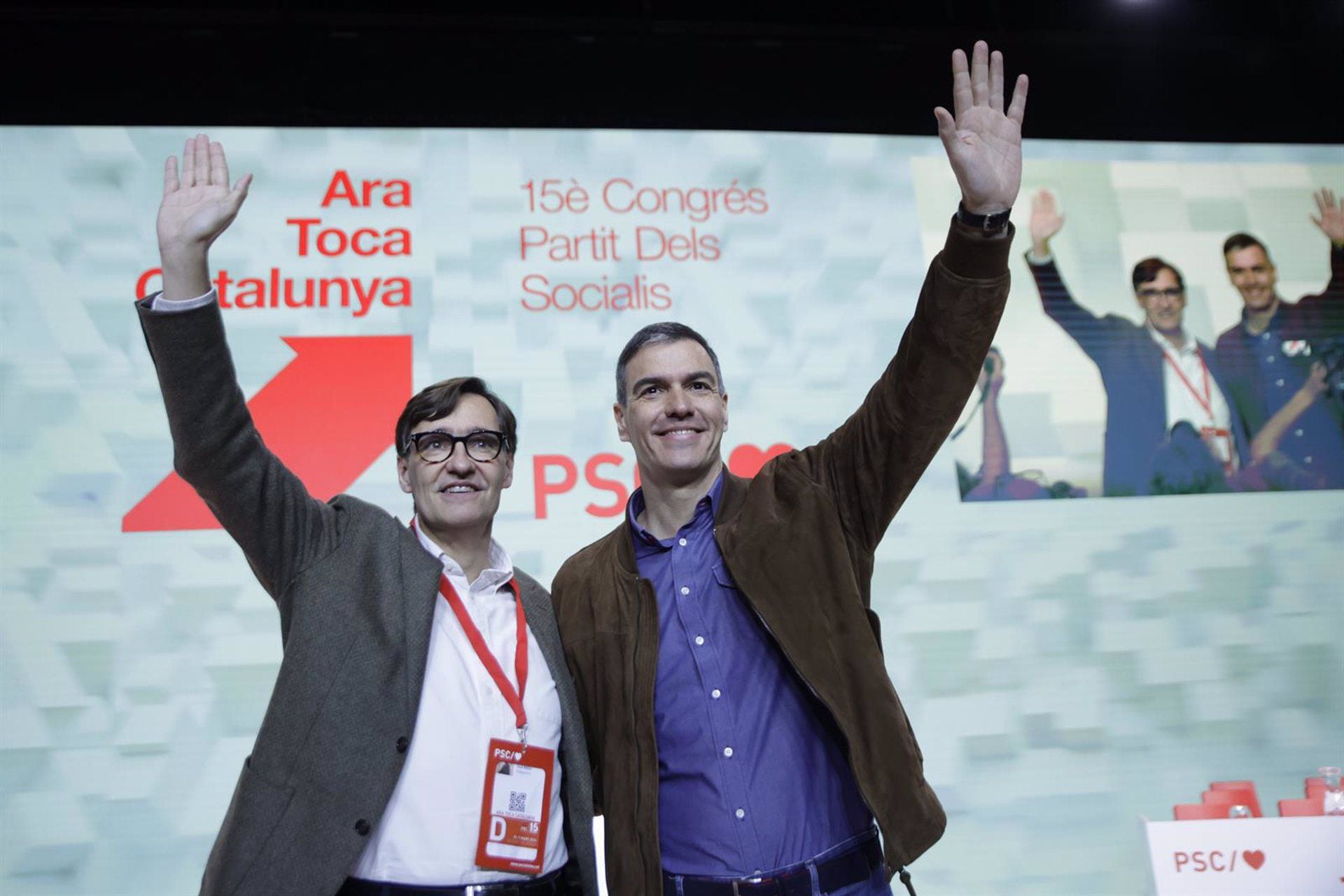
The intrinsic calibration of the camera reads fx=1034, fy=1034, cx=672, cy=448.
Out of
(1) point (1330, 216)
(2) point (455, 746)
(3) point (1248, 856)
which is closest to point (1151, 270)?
(1) point (1330, 216)

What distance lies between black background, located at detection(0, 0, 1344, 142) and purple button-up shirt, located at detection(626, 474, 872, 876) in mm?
2504

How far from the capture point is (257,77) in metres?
3.65

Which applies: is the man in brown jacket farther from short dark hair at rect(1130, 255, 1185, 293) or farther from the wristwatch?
short dark hair at rect(1130, 255, 1185, 293)

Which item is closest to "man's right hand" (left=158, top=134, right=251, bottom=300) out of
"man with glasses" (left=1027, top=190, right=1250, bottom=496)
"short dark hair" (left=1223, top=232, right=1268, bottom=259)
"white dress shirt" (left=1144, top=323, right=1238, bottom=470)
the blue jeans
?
the blue jeans

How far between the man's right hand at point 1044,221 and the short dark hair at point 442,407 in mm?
2597

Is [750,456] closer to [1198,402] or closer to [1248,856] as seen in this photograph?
[1198,402]

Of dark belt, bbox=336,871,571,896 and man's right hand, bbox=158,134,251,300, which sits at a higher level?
man's right hand, bbox=158,134,251,300

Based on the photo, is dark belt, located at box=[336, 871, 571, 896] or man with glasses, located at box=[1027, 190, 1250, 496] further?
man with glasses, located at box=[1027, 190, 1250, 496]

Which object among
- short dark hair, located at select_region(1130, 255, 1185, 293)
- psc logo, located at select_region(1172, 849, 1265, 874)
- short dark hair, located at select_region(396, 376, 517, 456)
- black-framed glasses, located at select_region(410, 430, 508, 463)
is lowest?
psc logo, located at select_region(1172, 849, 1265, 874)

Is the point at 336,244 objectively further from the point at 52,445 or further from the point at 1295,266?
the point at 1295,266

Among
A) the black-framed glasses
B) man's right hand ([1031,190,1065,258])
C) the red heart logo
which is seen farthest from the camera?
man's right hand ([1031,190,1065,258])

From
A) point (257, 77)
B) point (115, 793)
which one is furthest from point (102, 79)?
point (115, 793)

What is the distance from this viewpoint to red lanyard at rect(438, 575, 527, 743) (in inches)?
62.1

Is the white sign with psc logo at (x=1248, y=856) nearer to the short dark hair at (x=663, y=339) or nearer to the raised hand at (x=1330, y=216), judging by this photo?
the short dark hair at (x=663, y=339)
